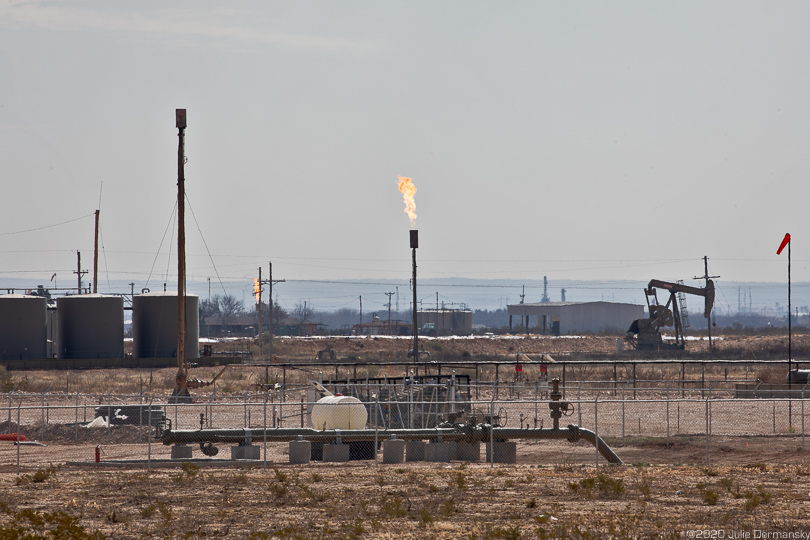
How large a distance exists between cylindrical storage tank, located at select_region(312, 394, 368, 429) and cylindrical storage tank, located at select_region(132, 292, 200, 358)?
40.5 meters

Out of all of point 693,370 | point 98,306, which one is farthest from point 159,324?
point 693,370

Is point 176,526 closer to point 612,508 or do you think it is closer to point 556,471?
point 612,508

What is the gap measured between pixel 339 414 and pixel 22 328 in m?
46.7

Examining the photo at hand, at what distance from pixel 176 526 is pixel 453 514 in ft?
15.4

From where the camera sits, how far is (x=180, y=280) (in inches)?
1448

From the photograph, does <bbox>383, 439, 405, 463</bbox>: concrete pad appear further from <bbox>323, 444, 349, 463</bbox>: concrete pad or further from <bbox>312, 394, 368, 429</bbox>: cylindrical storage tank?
<bbox>312, 394, 368, 429</bbox>: cylindrical storage tank

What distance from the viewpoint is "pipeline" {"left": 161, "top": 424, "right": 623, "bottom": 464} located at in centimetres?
2334

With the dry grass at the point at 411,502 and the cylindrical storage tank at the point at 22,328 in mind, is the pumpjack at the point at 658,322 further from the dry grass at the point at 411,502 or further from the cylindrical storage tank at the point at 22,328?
the dry grass at the point at 411,502

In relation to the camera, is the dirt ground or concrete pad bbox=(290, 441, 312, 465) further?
concrete pad bbox=(290, 441, 312, 465)

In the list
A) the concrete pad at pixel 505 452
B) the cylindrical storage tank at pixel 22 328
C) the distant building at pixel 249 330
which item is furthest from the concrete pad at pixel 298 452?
the distant building at pixel 249 330

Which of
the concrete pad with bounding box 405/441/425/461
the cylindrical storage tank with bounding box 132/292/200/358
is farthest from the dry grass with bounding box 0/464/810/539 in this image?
the cylindrical storage tank with bounding box 132/292/200/358

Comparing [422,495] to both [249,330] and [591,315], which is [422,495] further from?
[591,315]

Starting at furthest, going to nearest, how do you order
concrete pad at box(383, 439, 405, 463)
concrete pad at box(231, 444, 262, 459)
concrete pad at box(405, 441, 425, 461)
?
concrete pad at box(405, 441, 425, 461), concrete pad at box(231, 444, 262, 459), concrete pad at box(383, 439, 405, 463)

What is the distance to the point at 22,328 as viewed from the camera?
63.5m
